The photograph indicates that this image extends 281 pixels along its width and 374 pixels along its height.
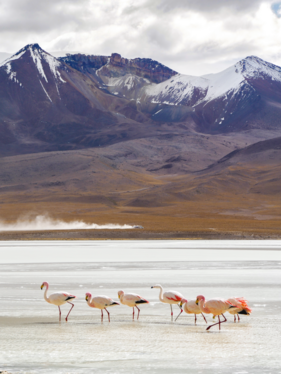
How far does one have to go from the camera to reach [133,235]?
193 feet

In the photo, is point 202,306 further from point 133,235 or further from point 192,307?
point 133,235

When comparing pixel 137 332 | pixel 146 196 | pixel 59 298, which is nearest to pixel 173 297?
pixel 137 332

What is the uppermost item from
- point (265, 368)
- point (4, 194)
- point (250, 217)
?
point (4, 194)

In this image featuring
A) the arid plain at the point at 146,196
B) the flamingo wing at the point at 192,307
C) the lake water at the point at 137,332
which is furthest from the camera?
the arid plain at the point at 146,196

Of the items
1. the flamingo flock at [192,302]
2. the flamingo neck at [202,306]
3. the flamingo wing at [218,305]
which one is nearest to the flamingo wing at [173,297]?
the flamingo flock at [192,302]

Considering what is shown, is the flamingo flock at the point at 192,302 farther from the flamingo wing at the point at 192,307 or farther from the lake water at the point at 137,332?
the lake water at the point at 137,332

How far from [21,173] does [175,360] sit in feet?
586

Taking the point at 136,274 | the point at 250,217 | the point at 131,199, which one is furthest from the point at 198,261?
the point at 131,199

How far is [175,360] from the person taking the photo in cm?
941

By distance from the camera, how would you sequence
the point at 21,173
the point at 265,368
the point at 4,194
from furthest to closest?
the point at 21,173
the point at 4,194
the point at 265,368

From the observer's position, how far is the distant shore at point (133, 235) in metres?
56.8

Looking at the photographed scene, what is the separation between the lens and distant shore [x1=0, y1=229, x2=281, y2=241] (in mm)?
56844

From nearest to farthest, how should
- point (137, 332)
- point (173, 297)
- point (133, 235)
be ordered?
point (137, 332) < point (173, 297) < point (133, 235)

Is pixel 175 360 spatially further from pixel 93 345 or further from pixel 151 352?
pixel 93 345
